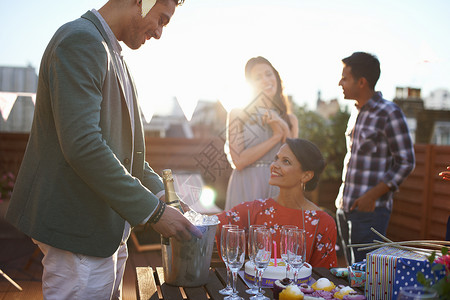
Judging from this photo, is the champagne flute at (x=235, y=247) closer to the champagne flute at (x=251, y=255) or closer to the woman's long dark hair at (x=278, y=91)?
the champagne flute at (x=251, y=255)

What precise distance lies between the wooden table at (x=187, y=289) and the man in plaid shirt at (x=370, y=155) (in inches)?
43.5

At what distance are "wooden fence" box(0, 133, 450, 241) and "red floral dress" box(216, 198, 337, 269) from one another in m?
3.06

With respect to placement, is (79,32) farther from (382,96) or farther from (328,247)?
(382,96)

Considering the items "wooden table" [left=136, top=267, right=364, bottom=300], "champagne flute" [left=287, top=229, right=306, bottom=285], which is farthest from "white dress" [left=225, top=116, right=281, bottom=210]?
"champagne flute" [left=287, top=229, right=306, bottom=285]

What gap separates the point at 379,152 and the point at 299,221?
3.17ft

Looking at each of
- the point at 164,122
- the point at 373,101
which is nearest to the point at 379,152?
the point at 373,101

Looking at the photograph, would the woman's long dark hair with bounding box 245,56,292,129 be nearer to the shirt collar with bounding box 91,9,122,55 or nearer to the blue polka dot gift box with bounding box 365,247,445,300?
the shirt collar with bounding box 91,9,122,55

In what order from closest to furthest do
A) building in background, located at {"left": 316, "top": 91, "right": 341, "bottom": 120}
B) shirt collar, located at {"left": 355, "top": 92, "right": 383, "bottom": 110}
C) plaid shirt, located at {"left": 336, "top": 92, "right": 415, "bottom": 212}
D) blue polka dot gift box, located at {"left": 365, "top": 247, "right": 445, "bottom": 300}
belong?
blue polka dot gift box, located at {"left": 365, "top": 247, "right": 445, "bottom": 300}
plaid shirt, located at {"left": 336, "top": 92, "right": 415, "bottom": 212}
shirt collar, located at {"left": 355, "top": 92, "right": 383, "bottom": 110}
building in background, located at {"left": 316, "top": 91, "right": 341, "bottom": 120}

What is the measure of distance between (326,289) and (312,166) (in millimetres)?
1036

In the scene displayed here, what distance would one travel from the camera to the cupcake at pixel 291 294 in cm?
126

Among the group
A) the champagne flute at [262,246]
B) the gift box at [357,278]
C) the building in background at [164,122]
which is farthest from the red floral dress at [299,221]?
the building in background at [164,122]

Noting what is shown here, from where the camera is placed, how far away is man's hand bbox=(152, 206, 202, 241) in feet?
4.18

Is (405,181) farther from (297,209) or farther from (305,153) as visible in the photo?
(297,209)

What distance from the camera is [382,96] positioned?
2904 mm
